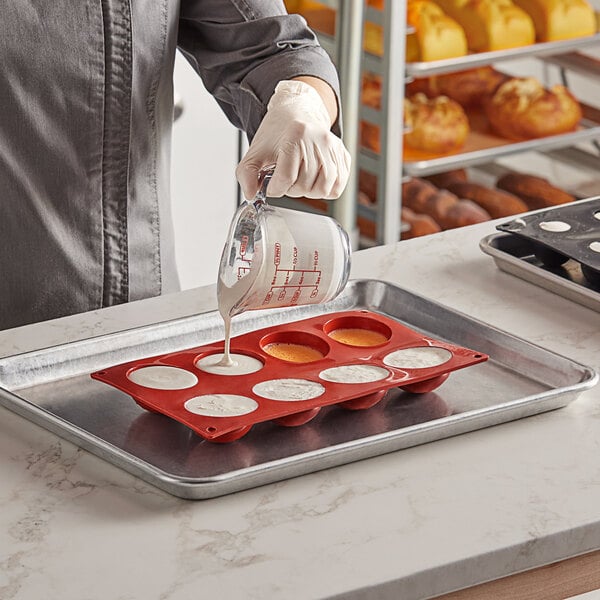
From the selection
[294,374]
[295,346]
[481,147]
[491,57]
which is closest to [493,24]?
[491,57]

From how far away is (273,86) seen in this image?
1.53 metres

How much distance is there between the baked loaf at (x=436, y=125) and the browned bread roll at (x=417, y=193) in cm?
17

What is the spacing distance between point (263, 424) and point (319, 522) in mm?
166

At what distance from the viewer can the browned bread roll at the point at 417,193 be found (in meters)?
3.23

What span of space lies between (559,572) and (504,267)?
577mm

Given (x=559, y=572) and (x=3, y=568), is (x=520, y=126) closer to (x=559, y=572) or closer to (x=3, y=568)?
(x=559, y=572)

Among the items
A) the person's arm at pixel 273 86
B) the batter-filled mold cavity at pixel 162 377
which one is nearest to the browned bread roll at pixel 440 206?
the person's arm at pixel 273 86

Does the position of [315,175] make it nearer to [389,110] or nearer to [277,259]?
[277,259]

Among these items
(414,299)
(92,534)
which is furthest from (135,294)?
(92,534)

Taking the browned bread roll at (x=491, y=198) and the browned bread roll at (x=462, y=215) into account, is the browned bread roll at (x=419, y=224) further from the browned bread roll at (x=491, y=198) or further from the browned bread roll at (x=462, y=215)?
the browned bread roll at (x=491, y=198)

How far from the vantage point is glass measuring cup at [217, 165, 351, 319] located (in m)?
1.15

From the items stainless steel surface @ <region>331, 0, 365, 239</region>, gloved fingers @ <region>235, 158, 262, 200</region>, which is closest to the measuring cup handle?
gloved fingers @ <region>235, 158, 262, 200</region>

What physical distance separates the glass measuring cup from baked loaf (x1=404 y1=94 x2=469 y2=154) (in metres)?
1.89

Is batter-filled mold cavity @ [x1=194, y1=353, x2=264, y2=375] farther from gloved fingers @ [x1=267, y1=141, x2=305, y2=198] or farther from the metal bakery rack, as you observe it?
the metal bakery rack
